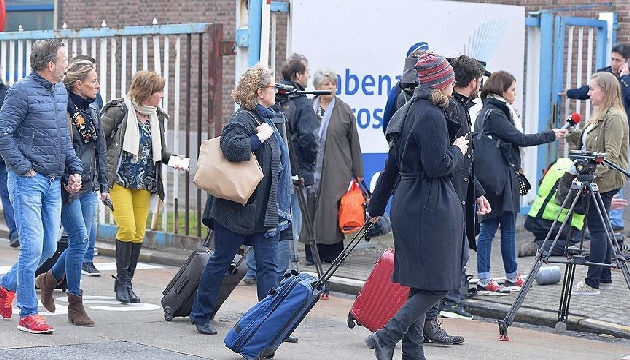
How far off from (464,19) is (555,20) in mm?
1549

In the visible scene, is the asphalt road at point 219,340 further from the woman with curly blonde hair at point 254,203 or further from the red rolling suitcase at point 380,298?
the woman with curly blonde hair at point 254,203

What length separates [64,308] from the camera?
932 cm

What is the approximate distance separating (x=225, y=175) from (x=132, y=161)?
1757 mm

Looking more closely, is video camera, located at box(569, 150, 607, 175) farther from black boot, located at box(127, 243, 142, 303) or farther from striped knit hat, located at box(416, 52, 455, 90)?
black boot, located at box(127, 243, 142, 303)

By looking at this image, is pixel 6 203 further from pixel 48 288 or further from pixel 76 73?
pixel 76 73

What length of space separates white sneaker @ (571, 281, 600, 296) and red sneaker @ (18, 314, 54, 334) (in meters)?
4.56

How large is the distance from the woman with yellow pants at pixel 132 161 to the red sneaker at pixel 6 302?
4.11 ft

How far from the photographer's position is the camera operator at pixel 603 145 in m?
10.4

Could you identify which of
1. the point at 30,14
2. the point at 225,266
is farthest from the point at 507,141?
the point at 30,14

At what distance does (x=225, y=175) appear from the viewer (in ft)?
26.6

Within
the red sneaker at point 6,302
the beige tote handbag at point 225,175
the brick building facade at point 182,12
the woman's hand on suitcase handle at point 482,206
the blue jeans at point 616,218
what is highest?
the brick building facade at point 182,12

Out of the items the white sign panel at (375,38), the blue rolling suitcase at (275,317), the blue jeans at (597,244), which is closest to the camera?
the blue rolling suitcase at (275,317)

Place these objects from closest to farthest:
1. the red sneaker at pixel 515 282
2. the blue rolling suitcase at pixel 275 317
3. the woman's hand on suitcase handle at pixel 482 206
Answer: the blue rolling suitcase at pixel 275 317, the woman's hand on suitcase handle at pixel 482 206, the red sneaker at pixel 515 282

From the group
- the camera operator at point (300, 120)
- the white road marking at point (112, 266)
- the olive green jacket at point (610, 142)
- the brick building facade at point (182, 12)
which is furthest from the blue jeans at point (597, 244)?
the brick building facade at point (182, 12)
